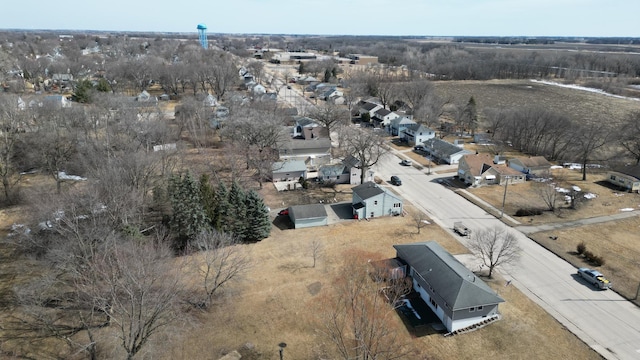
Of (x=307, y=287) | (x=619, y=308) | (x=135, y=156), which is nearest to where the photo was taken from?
(x=619, y=308)

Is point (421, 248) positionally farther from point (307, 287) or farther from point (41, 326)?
point (41, 326)

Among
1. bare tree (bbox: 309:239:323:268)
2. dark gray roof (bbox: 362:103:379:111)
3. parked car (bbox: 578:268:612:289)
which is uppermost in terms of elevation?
dark gray roof (bbox: 362:103:379:111)

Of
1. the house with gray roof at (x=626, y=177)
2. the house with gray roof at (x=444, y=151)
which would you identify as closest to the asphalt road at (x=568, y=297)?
the house with gray roof at (x=444, y=151)

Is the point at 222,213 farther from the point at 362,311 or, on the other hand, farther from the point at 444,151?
the point at 444,151

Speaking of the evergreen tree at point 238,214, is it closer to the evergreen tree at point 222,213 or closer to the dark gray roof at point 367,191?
the evergreen tree at point 222,213

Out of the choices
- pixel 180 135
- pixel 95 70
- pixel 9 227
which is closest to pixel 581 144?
pixel 180 135

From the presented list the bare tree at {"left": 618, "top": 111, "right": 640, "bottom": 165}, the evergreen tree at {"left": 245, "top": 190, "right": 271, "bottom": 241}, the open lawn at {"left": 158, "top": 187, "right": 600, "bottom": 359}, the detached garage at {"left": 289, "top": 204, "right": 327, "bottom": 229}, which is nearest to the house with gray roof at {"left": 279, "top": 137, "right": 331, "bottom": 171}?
the detached garage at {"left": 289, "top": 204, "right": 327, "bottom": 229}

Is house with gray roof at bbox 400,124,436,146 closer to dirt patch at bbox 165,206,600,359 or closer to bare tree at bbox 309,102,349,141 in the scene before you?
bare tree at bbox 309,102,349,141
